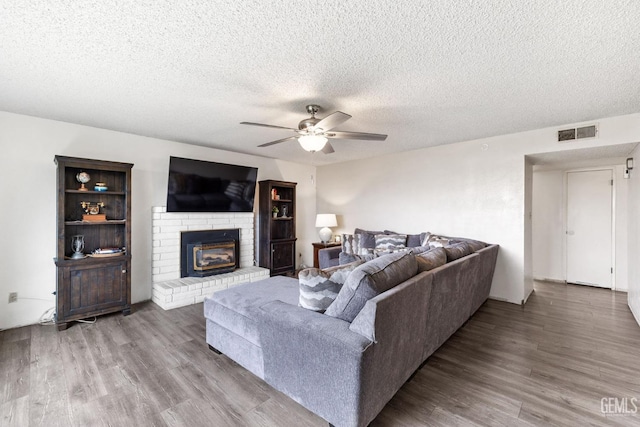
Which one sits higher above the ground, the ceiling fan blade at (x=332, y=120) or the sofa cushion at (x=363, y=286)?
the ceiling fan blade at (x=332, y=120)

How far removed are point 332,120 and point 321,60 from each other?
1.70 feet

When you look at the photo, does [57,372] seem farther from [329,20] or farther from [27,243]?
[329,20]

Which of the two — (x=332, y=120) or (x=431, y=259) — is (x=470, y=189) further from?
(x=332, y=120)

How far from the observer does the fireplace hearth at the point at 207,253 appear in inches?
166

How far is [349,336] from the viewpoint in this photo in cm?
150

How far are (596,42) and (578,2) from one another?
0.52 m

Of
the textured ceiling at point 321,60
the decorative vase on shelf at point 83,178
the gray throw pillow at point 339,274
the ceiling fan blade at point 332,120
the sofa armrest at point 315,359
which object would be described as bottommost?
the sofa armrest at point 315,359

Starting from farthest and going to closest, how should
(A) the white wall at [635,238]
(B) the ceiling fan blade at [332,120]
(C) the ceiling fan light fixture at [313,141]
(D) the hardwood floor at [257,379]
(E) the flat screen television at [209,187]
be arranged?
(E) the flat screen television at [209,187] → (A) the white wall at [635,238] → (C) the ceiling fan light fixture at [313,141] → (B) the ceiling fan blade at [332,120] → (D) the hardwood floor at [257,379]

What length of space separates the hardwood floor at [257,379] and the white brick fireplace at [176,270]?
1.78ft

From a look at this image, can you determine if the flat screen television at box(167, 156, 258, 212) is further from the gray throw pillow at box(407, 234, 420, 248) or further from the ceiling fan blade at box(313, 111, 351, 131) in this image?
the gray throw pillow at box(407, 234, 420, 248)

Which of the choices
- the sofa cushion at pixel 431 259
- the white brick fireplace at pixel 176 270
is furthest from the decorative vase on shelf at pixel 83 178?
the sofa cushion at pixel 431 259

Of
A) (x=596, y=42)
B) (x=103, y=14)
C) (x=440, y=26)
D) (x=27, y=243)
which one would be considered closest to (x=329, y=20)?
(x=440, y=26)

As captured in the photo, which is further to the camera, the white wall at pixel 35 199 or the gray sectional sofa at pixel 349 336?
the white wall at pixel 35 199

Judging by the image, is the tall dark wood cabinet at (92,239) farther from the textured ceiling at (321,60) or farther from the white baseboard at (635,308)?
the white baseboard at (635,308)
